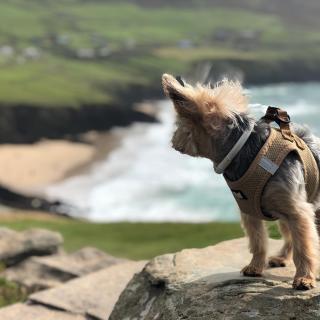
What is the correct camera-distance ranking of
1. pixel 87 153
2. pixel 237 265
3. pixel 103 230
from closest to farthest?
1. pixel 237 265
2. pixel 103 230
3. pixel 87 153

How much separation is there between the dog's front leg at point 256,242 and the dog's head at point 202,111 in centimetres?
126

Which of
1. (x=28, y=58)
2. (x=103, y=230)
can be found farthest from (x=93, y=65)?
(x=103, y=230)

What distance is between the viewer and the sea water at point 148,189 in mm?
47156

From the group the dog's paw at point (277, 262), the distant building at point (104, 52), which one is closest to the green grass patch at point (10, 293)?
the dog's paw at point (277, 262)

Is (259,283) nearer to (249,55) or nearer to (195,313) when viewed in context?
(195,313)

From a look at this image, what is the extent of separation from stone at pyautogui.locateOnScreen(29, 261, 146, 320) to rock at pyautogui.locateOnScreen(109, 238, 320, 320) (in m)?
2.44

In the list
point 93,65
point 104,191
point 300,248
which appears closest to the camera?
point 300,248

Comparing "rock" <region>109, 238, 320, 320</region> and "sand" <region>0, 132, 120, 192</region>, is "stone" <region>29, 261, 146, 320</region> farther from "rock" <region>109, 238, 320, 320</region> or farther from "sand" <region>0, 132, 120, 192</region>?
"sand" <region>0, 132, 120, 192</region>

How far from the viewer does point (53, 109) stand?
8850 centimetres

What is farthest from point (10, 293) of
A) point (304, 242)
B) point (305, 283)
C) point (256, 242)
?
point (304, 242)

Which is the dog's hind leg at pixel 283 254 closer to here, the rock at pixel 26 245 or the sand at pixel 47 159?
the rock at pixel 26 245

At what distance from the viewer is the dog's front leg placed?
8117 mm

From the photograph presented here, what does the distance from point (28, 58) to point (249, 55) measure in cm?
5390

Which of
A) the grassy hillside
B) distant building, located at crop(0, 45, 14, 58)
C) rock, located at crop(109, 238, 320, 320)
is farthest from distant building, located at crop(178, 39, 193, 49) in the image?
rock, located at crop(109, 238, 320, 320)
